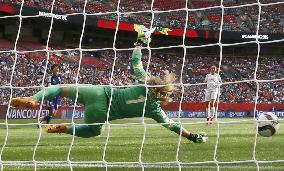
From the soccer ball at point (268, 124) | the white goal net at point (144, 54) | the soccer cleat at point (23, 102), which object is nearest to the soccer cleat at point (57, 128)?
the soccer cleat at point (23, 102)

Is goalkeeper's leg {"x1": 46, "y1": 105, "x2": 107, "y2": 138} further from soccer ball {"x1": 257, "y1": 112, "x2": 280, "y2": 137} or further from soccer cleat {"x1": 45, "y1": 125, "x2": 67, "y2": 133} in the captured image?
soccer ball {"x1": 257, "y1": 112, "x2": 280, "y2": 137}

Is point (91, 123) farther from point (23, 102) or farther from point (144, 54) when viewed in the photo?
point (144, 54)

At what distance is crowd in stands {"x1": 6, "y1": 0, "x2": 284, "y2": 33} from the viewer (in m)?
26.6

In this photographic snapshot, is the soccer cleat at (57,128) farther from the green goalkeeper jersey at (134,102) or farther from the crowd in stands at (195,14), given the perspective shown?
the crowd in stands at (195,14)

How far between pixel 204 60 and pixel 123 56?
4.35 m

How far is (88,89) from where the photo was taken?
602cm

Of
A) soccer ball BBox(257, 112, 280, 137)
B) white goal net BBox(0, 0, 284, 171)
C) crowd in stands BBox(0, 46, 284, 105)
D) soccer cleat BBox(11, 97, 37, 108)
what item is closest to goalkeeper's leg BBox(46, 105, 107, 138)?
Result: soccer cleat BBox(11, 97, 37, 108)

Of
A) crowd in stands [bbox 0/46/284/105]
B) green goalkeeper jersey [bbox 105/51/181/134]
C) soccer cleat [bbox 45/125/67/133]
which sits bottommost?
crowd in stands [bbox 0/46/284/105]

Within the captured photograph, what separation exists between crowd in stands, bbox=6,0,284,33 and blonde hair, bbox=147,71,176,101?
1915 centimetres

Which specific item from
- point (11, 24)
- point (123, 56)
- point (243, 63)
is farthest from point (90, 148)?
point (243, 63)

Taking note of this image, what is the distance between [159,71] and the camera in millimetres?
23469

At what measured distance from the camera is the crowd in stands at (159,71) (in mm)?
20422

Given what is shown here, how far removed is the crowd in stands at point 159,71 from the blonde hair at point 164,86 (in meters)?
12.9

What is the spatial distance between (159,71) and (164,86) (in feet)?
58.7
